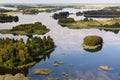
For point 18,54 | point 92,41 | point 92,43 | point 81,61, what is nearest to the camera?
point 18,54

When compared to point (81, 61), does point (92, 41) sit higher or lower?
higher

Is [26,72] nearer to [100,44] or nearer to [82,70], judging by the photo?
[82,70]

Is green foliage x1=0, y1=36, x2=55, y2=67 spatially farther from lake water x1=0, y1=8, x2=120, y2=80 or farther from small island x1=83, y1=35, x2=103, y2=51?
small island x1=83, y1=35, x2=103, y2=51

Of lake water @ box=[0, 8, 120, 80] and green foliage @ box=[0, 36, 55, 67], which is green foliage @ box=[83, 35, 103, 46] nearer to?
lake water @ box=[0, 8, 120, 80]

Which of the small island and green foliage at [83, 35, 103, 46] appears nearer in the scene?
the small island

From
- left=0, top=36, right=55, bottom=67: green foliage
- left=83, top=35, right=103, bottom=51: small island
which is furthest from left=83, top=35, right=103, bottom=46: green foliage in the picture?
left=0, top=36, right=55, bottom=67: green foliage

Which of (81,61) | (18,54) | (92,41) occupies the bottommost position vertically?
(81,61)

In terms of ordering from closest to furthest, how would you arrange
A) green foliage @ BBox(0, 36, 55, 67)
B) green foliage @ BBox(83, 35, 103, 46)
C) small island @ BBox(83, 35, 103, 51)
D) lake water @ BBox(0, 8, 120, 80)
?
lake water @ BBox(0, 8, 120, 80) < green foliage @ BBox(0, 36, 55, 67) < small island @ BBox(83, 35, 103, 51) < green foliage @ BBox(83, 35, 103, 46)

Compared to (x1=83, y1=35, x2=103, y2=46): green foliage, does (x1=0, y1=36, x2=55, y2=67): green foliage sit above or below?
above

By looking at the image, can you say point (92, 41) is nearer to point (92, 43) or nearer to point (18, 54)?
point (92, 43)

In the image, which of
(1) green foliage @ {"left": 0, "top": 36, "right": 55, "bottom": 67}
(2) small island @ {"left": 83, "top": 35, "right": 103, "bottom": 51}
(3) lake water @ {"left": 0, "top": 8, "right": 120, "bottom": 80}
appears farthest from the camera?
(2) small island @ {"left": 83, "top": 35, "right": 103, "bottom": 51}

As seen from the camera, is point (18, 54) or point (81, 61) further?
point (81, 61)

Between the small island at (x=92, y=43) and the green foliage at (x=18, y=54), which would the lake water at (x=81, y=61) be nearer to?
the small island at (x=92, y=43)

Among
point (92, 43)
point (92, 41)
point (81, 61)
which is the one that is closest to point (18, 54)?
point (81, 61)
